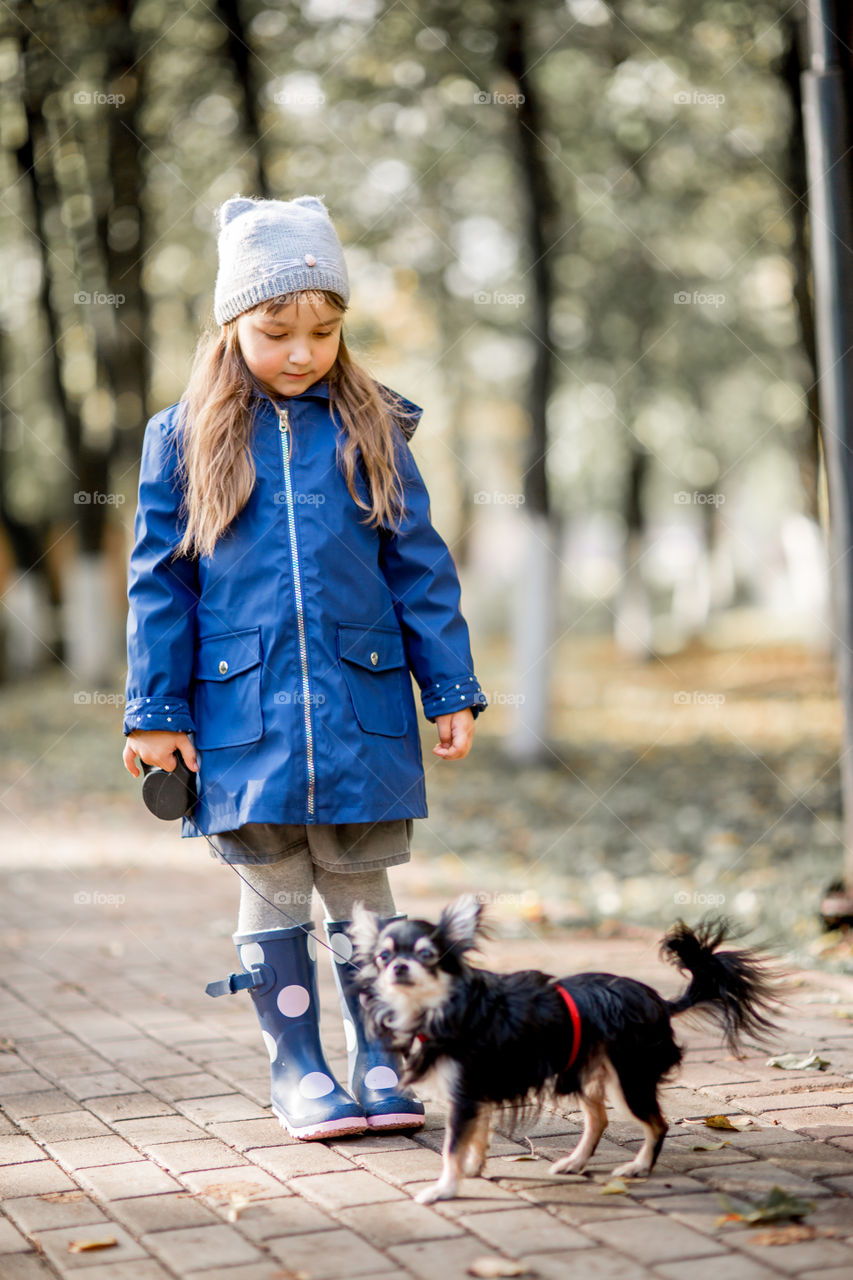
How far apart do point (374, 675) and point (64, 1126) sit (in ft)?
4.43

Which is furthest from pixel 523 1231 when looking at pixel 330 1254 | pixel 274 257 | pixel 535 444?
pixel 535 444

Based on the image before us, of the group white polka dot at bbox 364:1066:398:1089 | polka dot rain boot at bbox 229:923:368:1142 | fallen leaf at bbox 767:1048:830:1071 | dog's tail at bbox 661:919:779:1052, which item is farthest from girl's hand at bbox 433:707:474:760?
fallen leaf at bbox 767:1048:830:1071

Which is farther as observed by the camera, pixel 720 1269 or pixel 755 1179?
pixel 755 1179

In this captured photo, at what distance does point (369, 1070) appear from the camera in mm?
3291

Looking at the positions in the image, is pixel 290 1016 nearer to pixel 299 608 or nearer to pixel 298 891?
pixel 298 891

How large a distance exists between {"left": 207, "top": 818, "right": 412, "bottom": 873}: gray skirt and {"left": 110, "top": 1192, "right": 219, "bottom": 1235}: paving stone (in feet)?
2.54

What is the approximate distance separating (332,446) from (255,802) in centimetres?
89

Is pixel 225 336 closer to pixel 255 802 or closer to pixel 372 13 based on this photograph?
pixel 255 802

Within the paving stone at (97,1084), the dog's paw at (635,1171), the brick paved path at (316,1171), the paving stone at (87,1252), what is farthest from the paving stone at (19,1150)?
the dog's paw at (635,1171)

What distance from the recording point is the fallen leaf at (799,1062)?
3.70m

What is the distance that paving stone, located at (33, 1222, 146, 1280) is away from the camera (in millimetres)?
2500

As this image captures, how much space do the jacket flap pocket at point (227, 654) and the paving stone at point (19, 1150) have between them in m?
1.15

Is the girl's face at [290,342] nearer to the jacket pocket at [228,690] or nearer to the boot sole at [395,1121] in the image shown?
the jacket pocket at [228,690]

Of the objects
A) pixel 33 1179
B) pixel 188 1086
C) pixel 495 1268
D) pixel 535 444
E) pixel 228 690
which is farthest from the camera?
pixel 535 444
